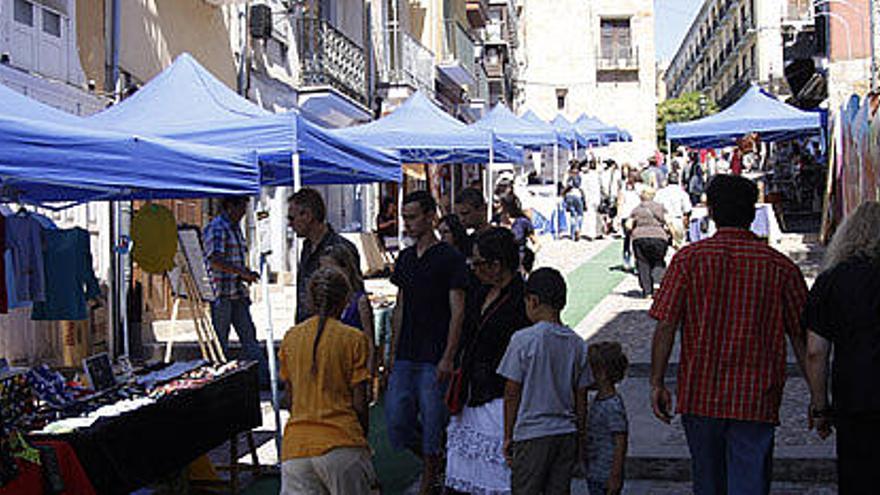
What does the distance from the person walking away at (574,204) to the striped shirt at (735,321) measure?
21.0m

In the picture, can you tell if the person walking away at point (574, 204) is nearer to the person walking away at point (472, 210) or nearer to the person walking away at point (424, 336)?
the person walking away at point (472, 210)

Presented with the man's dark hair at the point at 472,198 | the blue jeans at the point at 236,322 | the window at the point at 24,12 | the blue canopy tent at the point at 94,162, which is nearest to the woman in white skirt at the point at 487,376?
the blue canopy tent at the point at 94,162

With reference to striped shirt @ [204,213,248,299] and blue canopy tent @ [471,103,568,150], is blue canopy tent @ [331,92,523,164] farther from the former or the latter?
blue canopy tent @ [471,103,568,150]

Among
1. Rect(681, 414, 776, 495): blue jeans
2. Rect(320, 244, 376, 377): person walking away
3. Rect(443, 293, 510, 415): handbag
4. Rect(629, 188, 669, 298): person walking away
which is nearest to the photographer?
Rect(681, 414, 776, 495): blue jeans

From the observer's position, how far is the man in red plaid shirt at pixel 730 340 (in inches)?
181

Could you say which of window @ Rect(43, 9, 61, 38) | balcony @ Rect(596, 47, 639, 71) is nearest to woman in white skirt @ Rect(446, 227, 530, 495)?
window @ Rect(43, 9, 61, 38)

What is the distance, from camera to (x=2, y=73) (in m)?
10.5

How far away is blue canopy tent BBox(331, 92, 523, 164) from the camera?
14.2m

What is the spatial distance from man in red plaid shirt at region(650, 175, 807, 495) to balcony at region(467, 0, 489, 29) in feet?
123

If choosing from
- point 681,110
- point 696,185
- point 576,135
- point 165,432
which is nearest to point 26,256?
point 165,432

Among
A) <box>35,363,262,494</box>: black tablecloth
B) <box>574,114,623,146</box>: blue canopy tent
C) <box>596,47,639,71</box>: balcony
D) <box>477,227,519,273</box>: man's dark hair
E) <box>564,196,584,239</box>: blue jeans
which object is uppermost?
<box>596,47,639,71</box>: balcony

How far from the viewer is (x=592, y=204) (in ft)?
87.9

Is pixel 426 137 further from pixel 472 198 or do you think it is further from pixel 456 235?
pixel 472 198

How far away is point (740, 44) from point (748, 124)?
147 feet
